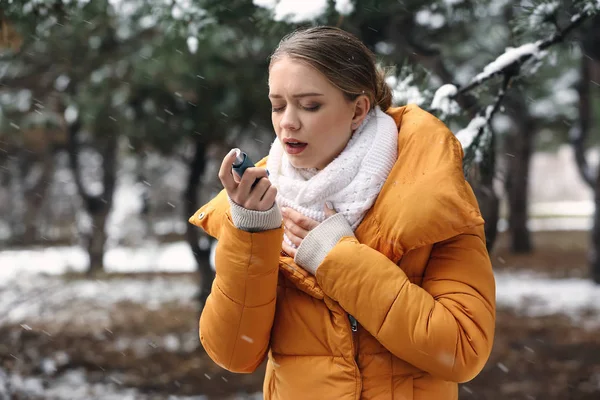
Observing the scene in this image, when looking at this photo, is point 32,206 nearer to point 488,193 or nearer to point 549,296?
point 549,296

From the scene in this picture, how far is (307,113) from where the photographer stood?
4.75 feet

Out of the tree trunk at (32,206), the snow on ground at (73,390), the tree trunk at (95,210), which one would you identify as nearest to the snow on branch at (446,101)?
the snow on ground at (73,390)

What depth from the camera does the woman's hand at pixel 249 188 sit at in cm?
133

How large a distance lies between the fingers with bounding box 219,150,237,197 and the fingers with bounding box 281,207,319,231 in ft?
0.73

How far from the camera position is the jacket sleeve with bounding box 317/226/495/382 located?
1336 mm

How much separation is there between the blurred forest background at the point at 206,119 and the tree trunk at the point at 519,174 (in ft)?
0.23

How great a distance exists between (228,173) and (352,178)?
0.32 metres

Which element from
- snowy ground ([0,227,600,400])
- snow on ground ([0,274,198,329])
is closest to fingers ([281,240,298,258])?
snowy ground ([0,227,600,400])

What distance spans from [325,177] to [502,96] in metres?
1.07

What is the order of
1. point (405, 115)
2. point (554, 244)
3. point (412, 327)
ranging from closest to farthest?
1. point (412, 327)
2. point (405, 115)
3. point (554, 244)

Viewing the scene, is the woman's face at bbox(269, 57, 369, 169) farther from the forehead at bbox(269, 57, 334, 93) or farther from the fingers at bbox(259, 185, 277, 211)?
the fingers at bbox(259, 185, 277, 211)

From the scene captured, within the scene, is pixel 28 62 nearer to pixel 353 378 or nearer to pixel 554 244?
Result: pixel 353 378

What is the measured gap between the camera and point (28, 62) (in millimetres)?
7348

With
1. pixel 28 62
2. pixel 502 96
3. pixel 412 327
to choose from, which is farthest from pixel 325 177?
pixel 28 62
